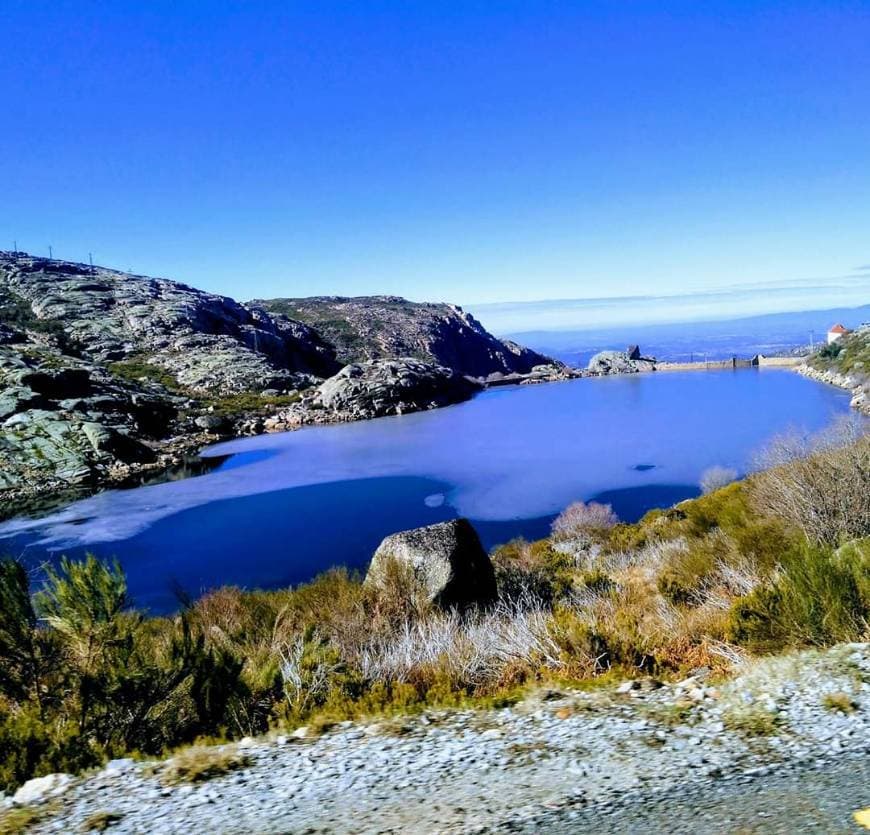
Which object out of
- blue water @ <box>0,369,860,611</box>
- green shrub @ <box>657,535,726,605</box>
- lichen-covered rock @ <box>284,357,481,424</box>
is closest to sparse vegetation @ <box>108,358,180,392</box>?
lichen-covered rock @ <box>284,357,481,424</box>

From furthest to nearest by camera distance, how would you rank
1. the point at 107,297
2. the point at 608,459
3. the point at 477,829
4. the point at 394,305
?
the point at 394,305 < the point at 107,297 < the point at 608,459 < the point at 477,829

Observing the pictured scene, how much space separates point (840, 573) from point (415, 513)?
59.4ft

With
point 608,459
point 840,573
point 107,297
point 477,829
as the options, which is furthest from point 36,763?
point 107,297

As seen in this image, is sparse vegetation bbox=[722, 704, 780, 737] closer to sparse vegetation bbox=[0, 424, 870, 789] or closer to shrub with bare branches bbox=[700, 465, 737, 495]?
sparse vegetation bbox=[0, 424, 870, 789]

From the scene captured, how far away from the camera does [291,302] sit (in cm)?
13575

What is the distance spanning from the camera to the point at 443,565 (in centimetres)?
977

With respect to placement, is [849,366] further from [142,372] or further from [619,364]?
[142,372]

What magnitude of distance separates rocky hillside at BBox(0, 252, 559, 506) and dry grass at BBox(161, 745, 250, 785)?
1215 inches

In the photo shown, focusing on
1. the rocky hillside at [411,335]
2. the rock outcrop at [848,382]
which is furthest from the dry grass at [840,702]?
the rocky hillside at [411,335]

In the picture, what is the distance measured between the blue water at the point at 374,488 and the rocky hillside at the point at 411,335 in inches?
2065

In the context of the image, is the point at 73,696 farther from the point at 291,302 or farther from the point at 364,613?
the point at 291,302

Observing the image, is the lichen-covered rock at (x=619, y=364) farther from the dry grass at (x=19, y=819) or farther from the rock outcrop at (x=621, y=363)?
the dry grass at (x=19, y=819)

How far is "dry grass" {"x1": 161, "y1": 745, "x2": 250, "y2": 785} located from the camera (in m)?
3.73

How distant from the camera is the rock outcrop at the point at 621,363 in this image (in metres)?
95.3
